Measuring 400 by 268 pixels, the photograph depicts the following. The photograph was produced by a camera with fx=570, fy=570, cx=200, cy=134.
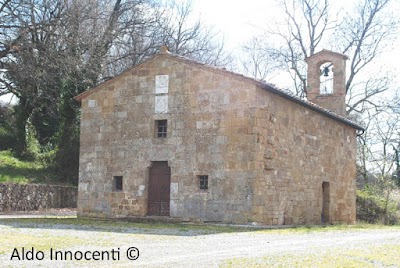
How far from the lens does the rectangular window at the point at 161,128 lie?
64.2 ft

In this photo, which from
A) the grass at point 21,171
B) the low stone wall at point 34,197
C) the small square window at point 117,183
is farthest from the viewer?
the grass at point 21,171

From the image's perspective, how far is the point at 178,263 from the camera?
873 centimetres

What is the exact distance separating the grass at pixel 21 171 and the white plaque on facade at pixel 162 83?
411 inches

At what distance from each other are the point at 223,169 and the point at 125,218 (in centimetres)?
402

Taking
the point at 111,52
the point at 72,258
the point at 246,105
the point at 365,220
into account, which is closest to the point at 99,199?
the point at 246,105

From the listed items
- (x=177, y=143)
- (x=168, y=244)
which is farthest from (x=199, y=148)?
(x=168, y=244)

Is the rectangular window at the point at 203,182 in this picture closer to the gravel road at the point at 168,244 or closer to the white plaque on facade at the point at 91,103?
the gravel road at the point at 168,244

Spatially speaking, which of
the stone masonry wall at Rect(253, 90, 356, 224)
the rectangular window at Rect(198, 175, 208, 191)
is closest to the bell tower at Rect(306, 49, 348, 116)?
the stone masonry wall at Rect(253, 90, 356, 224)

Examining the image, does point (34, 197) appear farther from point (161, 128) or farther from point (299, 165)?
point (299, 165)

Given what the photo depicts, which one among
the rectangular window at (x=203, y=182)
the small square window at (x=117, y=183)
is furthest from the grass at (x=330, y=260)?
the small square window at (x=117, y=183)

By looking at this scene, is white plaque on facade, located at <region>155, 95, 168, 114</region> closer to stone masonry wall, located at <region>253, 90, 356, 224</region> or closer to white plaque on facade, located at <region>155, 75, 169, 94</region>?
white plaque on facade, located at <region>155, 75, 169, 94</region>

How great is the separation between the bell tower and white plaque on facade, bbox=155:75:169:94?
8.44 m

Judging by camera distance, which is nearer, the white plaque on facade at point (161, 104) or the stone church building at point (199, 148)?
the stone church building at point (199, 148)

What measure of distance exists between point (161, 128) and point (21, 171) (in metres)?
11.8
